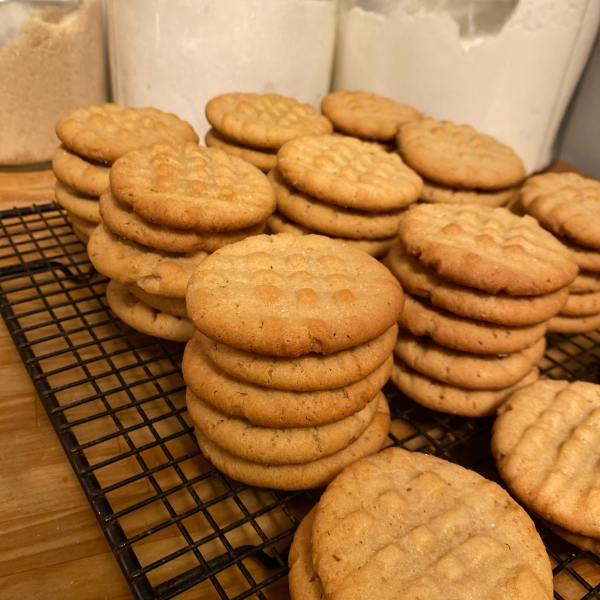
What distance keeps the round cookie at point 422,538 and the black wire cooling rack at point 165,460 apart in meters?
Result: 0.11

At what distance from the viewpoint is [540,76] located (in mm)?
1647

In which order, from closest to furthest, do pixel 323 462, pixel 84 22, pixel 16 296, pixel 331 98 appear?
pixel 323 462 < pixel 16 296 < pixel 331 98 < pixel 84 22

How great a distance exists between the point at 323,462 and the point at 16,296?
3.04 ft

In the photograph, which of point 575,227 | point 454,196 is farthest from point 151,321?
point 575,227

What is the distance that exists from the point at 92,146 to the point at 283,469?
86 centimetres

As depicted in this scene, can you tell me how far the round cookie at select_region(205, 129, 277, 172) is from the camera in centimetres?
140

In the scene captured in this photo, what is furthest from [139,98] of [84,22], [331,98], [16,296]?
[16,296]

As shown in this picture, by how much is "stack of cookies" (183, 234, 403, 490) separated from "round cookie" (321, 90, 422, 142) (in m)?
0.69

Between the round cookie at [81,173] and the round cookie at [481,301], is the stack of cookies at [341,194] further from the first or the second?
the round cookie at [81,173]

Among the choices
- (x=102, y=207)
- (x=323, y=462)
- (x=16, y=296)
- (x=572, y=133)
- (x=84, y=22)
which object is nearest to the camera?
(x=323, y=462)

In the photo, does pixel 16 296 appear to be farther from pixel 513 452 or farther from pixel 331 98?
pixel 513 452

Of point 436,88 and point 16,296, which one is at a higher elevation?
point 436,88

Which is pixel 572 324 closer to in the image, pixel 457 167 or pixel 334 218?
pixel 457 167

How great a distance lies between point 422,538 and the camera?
71 centimetres
